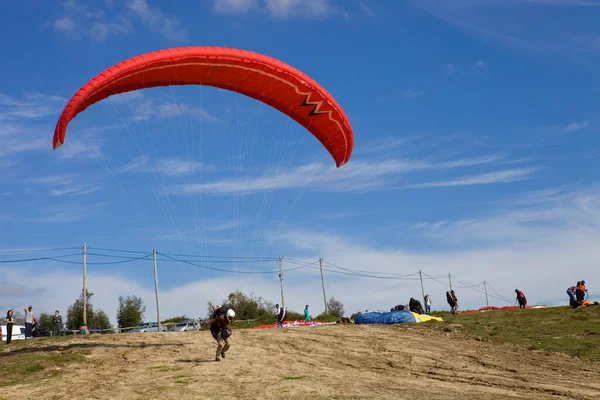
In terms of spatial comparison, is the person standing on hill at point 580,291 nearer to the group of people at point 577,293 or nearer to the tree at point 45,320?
the group of people at point 577,293

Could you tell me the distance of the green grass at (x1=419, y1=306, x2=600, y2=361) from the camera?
20.2m

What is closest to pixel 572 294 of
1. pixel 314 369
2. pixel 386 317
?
pixel 386 317

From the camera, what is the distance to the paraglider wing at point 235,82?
16.0m

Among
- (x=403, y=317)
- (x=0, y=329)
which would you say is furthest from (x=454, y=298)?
(x=0, y=329)

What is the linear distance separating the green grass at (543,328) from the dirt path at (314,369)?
98 centimetres

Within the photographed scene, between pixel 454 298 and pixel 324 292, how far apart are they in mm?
15622

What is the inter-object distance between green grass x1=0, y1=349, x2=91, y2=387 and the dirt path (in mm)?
458

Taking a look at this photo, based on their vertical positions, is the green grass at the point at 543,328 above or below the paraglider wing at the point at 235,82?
below

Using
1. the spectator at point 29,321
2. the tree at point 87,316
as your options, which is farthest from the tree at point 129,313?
the spectator at point 29,321

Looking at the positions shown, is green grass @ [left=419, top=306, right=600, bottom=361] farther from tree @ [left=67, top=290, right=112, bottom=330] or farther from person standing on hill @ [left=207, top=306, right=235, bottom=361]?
tree @ [left=67, top=290, right=112, bottom=330]

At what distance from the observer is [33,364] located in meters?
16.4

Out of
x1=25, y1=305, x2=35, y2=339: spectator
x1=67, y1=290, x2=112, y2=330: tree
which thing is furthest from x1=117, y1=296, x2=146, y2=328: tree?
x1=25, y1=305, x2=35, y2=339: spectator

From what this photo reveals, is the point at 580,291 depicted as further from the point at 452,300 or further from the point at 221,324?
the point at 221,324

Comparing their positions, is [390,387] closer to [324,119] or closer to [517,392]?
[517,392]
